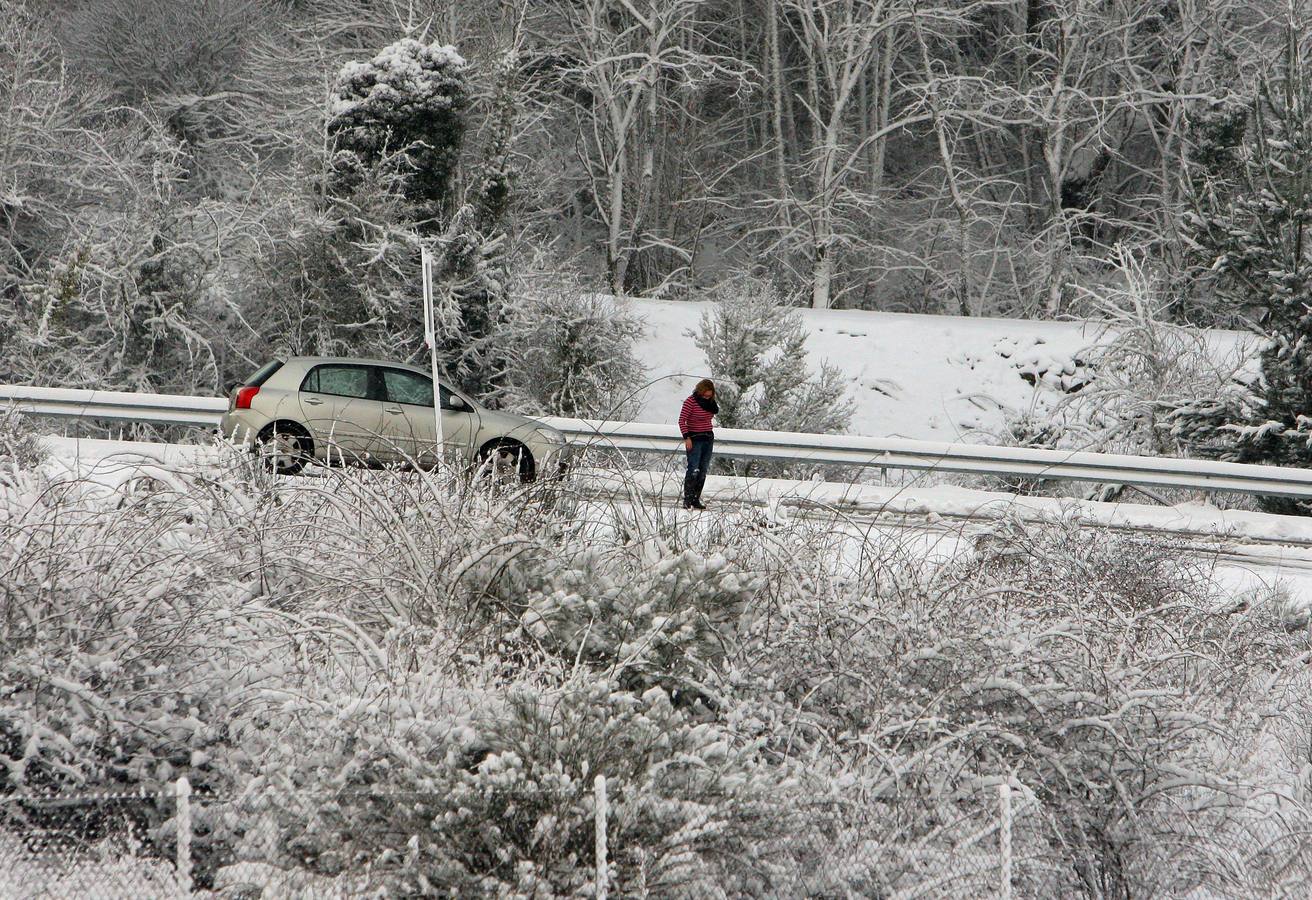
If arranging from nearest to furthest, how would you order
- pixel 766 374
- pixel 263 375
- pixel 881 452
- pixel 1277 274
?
pixel 263 375 → pixel 881 452 → pixel 1277 274 → pixel 766 374

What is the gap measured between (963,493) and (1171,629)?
7.30 metres

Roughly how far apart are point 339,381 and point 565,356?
9150 mm

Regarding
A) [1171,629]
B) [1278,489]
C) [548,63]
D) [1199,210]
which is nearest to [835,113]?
[548,63]

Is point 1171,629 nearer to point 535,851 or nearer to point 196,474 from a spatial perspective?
point 535,851

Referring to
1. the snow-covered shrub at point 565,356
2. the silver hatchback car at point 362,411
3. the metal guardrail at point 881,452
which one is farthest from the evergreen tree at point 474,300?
the silver hatchback car at point 362,411

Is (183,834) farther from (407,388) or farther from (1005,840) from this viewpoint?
(407,388)

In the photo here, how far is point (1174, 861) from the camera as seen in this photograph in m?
6.47

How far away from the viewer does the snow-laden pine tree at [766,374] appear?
21.6 m

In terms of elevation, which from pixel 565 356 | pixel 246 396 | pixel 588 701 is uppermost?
pixel 565 356

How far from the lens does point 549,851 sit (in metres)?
5.75

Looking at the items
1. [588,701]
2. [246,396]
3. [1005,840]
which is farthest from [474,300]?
[1005,840]

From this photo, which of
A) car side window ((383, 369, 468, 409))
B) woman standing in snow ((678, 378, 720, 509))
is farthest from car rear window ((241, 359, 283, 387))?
woman standing in snow ((678, 378, 720, 509))

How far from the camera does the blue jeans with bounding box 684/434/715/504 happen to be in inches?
520

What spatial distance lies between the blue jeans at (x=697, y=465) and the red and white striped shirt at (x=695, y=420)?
0.21ft
